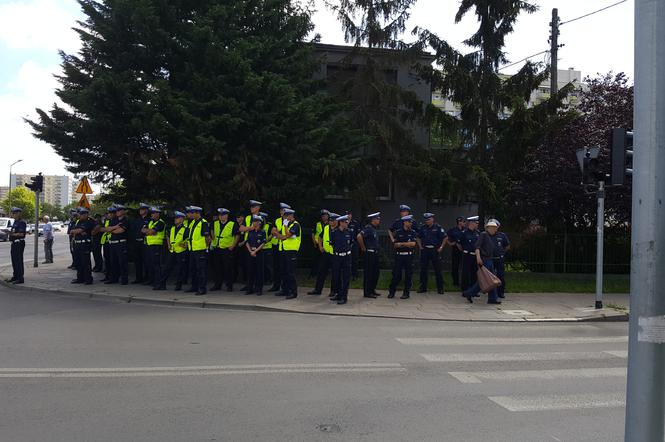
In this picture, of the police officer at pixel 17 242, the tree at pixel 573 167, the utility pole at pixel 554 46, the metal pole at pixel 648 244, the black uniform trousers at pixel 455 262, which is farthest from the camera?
the utility pole at pixel 554 46

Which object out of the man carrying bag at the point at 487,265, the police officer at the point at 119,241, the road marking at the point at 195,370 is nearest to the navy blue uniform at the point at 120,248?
the police officer at the point at 119,241

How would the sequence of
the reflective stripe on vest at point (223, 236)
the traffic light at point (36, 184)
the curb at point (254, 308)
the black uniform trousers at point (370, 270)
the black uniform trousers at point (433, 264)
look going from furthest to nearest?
the traffic light at point (36, 184) → the black uniform trousers at point (433, 264) → the reflective stripe on vest at point (223, 236) → the black uniform trousers at point (370, 270) → the curb at point (254, 308)

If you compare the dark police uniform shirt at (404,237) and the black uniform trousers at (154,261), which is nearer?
the dark police uniform shirt at (404,237)

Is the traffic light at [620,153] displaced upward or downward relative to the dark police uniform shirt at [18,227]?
upward

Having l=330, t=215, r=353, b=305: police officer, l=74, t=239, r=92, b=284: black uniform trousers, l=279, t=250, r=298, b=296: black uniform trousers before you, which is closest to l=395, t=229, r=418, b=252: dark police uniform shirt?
l=330, t=215, r=353, b=305: police officer

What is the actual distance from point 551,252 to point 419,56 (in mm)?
7977

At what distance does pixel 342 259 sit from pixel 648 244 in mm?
9362

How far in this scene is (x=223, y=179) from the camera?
1427cm

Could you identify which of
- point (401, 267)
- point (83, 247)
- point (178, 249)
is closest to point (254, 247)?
point (178, 249)

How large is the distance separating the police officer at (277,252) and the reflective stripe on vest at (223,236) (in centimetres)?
108

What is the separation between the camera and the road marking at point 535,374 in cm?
627

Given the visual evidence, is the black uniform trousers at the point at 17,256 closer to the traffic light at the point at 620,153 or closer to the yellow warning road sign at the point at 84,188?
the yellow warning road sign at the point at 84,188

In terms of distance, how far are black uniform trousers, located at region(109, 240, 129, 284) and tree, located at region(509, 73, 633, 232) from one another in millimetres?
12517

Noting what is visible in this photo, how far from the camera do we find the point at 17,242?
13.6 meters
